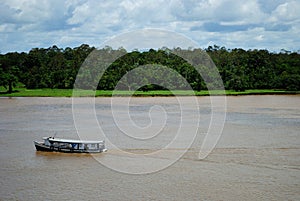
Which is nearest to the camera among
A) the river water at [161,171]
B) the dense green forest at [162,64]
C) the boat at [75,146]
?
the river water at [161,171]

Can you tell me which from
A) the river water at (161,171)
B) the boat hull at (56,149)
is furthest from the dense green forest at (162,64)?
the boat hull at (56,149)

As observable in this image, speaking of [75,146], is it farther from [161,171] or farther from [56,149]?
[161,171]

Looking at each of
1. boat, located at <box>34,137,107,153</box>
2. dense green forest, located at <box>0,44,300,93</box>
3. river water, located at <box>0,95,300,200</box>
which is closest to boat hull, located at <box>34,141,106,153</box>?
boat, located at <box>34,137,107,153</box>

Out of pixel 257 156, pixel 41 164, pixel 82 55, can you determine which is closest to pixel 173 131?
pixel 257 156

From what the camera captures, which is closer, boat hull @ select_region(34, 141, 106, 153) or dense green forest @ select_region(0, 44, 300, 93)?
boat hull @ select_region(34, 141, 106, 153)

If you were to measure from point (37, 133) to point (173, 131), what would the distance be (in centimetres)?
Result: 528

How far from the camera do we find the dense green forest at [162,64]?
42.6 meters

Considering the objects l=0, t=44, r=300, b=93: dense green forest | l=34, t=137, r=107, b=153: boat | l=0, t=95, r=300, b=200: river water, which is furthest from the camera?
l=0, t=44, r=300, b=93: dense green forest

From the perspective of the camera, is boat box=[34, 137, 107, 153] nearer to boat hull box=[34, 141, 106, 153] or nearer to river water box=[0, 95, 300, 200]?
boat hull box=[34, 141, 106, 153]

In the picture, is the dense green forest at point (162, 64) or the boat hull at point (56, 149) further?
the dense green forest at point (162, 64)

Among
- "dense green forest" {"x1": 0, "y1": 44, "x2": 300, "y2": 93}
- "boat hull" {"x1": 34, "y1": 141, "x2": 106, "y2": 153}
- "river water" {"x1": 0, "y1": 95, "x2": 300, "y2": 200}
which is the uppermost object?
"dense green forest" {"x1": 0, "y1": 44, "x2": 300, "y2": 93}

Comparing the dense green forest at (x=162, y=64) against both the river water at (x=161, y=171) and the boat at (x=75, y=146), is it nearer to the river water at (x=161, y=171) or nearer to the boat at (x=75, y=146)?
the river water at (x=161, y=171)

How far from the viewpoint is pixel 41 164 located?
39.5 ft

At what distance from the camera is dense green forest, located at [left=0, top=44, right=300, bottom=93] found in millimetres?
42594
